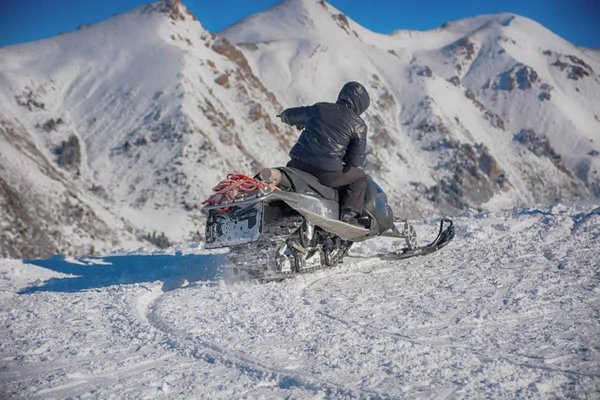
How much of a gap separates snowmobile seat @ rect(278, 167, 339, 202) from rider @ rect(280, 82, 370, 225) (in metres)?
0.09

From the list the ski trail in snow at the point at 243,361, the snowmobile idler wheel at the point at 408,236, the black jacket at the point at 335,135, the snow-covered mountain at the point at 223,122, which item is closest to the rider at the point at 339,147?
the black jacket at the point at 335,135

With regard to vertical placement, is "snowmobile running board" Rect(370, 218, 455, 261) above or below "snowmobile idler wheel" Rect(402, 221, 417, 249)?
below

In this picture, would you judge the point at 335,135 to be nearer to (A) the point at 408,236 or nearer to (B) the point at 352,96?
(B) the point at 352,96

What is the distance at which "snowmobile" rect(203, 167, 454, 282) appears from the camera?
5844 millimetres

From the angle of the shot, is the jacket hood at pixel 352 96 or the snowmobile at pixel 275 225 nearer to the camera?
the snowmobile at pixel 275 225

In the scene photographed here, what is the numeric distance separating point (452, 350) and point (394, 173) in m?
108

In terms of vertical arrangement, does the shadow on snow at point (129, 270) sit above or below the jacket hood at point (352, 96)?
below

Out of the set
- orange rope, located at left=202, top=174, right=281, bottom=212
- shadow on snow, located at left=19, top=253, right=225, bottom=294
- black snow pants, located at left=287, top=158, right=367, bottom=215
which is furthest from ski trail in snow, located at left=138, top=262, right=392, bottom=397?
black snow pants, located at left=287, top=158, right=367, bottom=215

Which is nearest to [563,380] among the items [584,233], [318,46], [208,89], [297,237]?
[297,237]

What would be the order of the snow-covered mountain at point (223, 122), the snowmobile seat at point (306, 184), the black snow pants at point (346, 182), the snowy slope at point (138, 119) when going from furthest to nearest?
the snowy slope at point (138, 119) < the snow-covered mountain at point (223, 122) < the black snow pants at point (346, 182) < the snowmobile seat at point (306, 184)

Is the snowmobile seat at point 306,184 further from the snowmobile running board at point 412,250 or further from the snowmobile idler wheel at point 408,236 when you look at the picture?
the snowmobile idler wheel at point 408,236

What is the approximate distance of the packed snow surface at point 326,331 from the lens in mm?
3100

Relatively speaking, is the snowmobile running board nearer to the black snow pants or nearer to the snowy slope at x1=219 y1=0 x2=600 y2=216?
the black snow pants

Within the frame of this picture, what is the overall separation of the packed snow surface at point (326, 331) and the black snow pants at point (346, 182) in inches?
36.6
